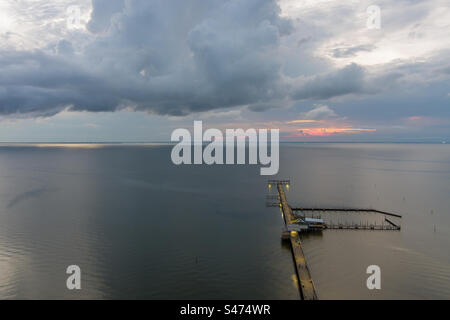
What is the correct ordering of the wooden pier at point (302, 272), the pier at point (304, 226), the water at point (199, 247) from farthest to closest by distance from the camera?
the water at point (199, 247) → the pier at point (304, 226) → the wooden pier at point (302, 272)

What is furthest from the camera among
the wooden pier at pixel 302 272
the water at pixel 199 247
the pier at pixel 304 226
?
the water at pixel 199 247

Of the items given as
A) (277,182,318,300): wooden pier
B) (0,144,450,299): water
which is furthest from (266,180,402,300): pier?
(0,144,450,299): water

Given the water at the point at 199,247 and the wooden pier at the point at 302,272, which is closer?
the wooden pier at the point at 302,272

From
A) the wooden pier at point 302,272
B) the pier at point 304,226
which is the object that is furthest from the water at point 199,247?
the pier at point 304,226

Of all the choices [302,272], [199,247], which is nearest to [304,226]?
[302,272]

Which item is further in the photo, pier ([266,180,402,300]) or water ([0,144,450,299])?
water ([0,144,450,299])

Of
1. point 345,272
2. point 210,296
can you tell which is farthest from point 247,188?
point 210,296

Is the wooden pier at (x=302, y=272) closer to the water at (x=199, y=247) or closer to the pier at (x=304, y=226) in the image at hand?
the pier at (x=304, y=226)

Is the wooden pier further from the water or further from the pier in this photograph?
the water
